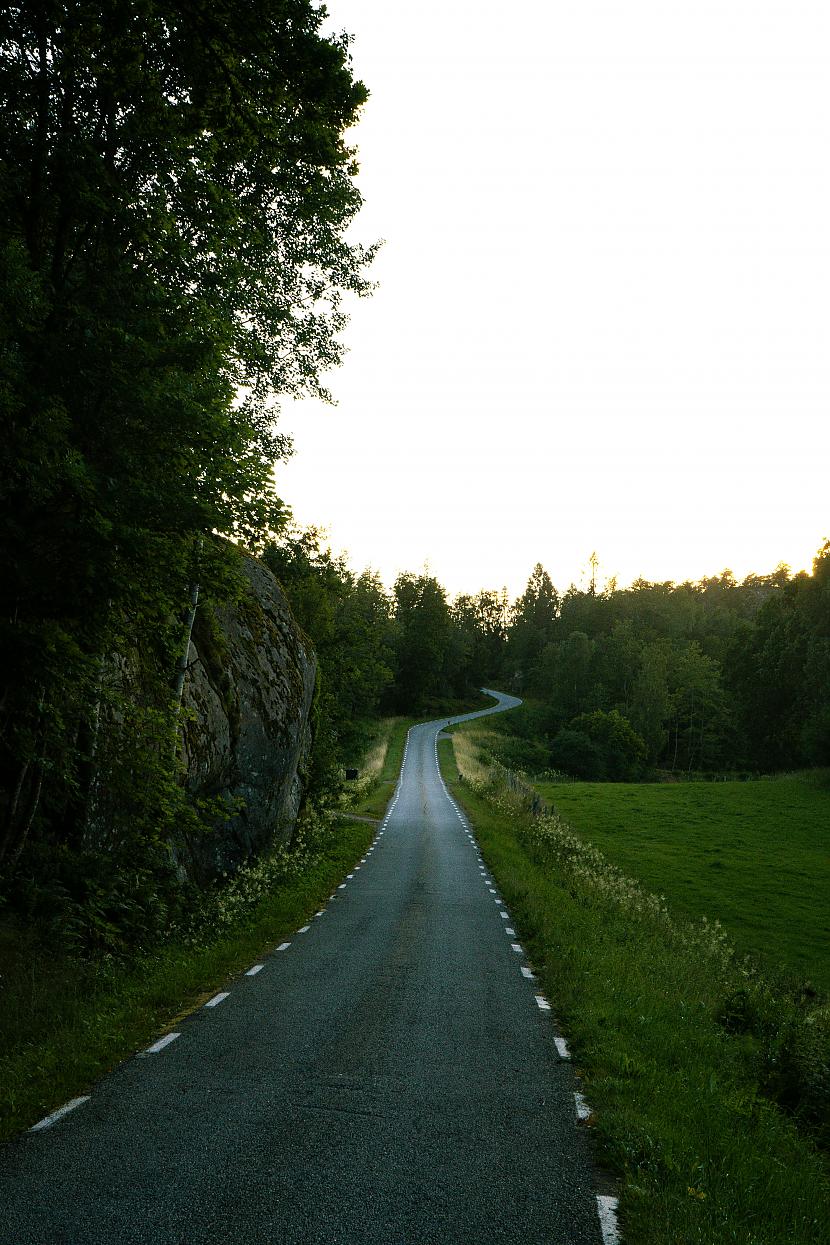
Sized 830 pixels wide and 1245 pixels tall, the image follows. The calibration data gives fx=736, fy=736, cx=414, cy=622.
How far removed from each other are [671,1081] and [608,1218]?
3070 millimetres

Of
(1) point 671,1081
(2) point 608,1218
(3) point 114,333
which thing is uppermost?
(3) point 114,333

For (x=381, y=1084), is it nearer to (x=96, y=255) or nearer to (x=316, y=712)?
(x=96, y=255)

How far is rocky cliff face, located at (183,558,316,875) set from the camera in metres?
15.1

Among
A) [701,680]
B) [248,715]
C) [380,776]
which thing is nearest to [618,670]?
[701,680]

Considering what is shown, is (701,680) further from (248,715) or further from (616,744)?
(248,715)

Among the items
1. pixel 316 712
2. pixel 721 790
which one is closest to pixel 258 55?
pixel 316 712

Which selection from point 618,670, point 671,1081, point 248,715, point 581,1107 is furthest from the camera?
point 618,670

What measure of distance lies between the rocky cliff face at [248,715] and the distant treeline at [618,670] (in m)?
10.1

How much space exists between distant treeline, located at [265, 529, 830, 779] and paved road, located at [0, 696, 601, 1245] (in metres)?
20.8

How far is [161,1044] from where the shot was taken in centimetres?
786

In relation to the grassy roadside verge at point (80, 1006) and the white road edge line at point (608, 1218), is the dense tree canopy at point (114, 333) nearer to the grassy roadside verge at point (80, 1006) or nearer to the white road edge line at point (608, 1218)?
the grassy roadside verge at point (80, 1006)

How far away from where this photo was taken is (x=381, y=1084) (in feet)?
22.5

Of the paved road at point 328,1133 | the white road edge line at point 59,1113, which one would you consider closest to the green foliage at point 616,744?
the paved road at point 328,1133

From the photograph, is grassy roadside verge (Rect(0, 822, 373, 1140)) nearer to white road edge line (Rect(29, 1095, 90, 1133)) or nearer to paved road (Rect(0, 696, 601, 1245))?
white road edge line (Rect(29, 1095, 90, 1133))
